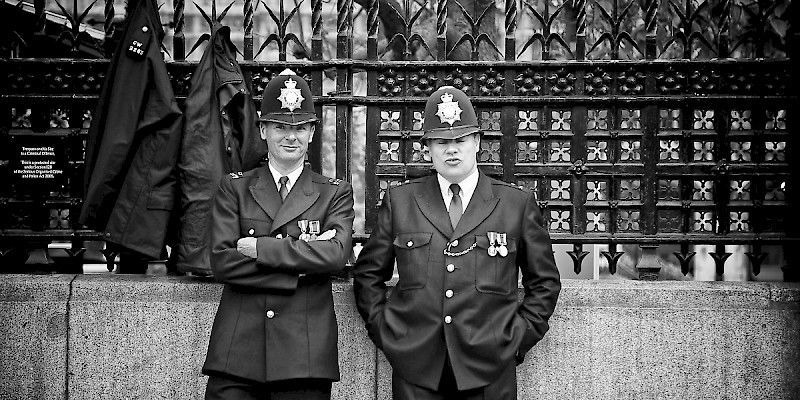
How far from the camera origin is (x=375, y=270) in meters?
4.74

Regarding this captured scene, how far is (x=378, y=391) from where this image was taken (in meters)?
5.43

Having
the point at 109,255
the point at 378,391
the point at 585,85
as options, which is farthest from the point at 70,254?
the point at 585,85

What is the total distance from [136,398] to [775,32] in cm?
519

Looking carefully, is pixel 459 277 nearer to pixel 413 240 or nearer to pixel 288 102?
pixel 413 240

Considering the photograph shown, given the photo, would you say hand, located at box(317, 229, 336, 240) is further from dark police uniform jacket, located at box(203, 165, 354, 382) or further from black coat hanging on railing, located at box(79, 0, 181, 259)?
black coat hanging on railing, located at box(79, 0, 181, 259)

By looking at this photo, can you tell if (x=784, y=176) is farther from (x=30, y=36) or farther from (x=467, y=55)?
(x=30, y=36)

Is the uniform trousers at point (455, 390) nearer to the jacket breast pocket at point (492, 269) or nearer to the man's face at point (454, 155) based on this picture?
the jacket breast pocket at point (492, 269)

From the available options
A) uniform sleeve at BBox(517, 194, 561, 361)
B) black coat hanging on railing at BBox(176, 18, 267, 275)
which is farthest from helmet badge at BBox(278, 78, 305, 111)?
uniform sleeve at BBox(517, 194, 561, 361)

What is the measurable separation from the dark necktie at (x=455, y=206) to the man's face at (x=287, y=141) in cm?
91

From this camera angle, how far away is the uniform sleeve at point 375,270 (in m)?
4.68

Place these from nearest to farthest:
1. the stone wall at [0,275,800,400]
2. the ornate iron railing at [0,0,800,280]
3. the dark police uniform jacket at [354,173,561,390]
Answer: the dark police uniform jacket at [354,173,561,390], the stone wall at [0,275,800,400], the ornate iron railing at [0,0,800,280]

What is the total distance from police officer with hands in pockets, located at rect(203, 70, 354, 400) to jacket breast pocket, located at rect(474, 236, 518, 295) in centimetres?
75

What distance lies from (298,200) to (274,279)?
0.52 m

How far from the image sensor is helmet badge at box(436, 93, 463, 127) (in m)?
4.49
